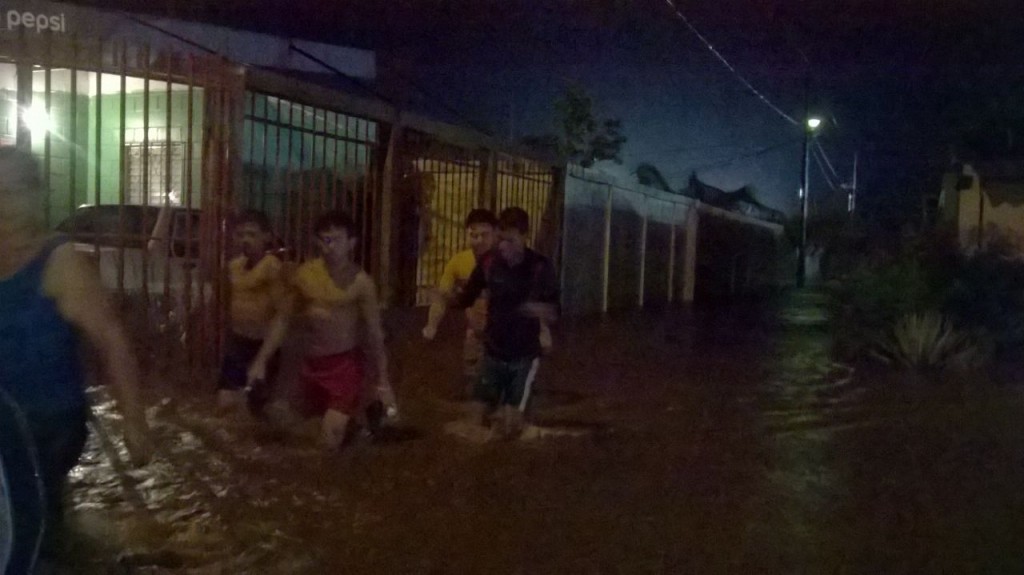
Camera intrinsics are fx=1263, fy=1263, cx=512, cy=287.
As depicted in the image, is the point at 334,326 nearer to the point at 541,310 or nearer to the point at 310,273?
the point at 310,273

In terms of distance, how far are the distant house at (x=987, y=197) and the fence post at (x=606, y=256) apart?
197 inches

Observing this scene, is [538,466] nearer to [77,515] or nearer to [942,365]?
[77,515]

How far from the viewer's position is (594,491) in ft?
22.0

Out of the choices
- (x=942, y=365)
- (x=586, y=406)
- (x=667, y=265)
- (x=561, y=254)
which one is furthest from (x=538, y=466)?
(x=667, y=265)

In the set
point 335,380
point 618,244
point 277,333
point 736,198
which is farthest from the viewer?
point 736,198

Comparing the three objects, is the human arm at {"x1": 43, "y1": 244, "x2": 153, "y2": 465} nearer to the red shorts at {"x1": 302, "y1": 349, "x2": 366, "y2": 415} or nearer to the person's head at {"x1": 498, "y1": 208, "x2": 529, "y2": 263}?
the red shorts at {"x1": 302, "y1": 349, "x2": 366, "y2": 415}

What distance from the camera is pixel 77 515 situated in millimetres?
5914

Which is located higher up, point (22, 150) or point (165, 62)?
point (165, 62)

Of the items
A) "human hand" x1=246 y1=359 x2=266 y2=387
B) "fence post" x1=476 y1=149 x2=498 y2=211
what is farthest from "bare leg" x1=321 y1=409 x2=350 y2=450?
"fence post" x1=476 y1=149 x2=498 y2=211

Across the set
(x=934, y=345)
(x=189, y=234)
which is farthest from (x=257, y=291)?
(x=934, y=345)

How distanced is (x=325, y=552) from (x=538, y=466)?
2056 millimetres

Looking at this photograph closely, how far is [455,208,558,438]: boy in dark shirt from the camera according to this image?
7.59 metres

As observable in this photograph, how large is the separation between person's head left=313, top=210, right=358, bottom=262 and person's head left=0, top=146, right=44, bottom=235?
3286 millimetres

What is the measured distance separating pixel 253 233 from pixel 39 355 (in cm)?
428
